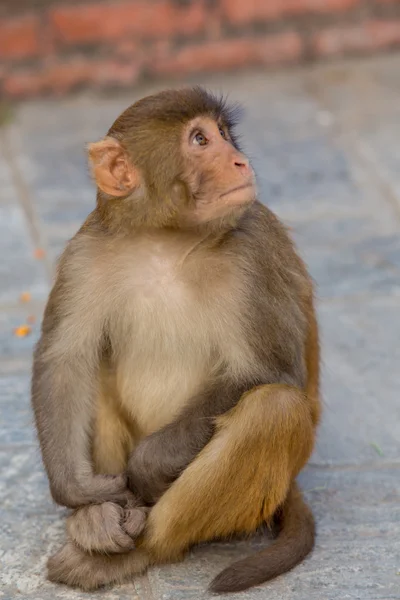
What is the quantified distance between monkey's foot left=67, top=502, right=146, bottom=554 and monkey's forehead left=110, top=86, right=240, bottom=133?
105 cm

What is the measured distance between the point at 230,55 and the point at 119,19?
2.27ft

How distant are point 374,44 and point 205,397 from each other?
434 centimetres

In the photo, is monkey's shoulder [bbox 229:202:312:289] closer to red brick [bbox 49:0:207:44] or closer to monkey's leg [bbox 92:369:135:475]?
monkey's leg [bbox 92:369:135:475]

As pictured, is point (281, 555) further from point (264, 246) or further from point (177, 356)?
point (264, 246)

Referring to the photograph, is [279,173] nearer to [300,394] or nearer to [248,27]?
[248,27]

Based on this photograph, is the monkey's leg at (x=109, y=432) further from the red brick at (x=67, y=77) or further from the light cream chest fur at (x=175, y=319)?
the red brick at (x=67, y=77)

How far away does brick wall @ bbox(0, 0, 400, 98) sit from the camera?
22.7 feet

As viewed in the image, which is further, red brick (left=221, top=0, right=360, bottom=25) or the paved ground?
red brick (left=221, top=0, right=360, bottom=25)

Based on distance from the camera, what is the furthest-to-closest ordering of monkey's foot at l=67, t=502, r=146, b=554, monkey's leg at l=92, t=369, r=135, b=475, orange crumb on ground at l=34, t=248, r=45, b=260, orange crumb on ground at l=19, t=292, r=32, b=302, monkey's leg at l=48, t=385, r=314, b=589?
orange crumb on ground at l=34, t=248, r=45, b=260
orange crumb on ground at l=19, t=292, r=32, b=302
monkey's leg at l=92, t=369, r=135, b=475
monkey's foot at l=67, t=502, r=146, b=554
monkey's leg at l=48, t=385, r=314, b=589

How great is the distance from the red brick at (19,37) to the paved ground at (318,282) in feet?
1.07

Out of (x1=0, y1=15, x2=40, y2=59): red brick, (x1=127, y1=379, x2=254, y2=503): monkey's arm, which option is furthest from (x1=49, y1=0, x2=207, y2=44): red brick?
(x1=127, y1=379, x2=254, y2=503): monkey's arm

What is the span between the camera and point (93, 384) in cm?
361

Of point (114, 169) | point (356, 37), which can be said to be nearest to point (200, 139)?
point (114, 169)

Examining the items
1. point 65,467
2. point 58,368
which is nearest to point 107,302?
point 58,368
